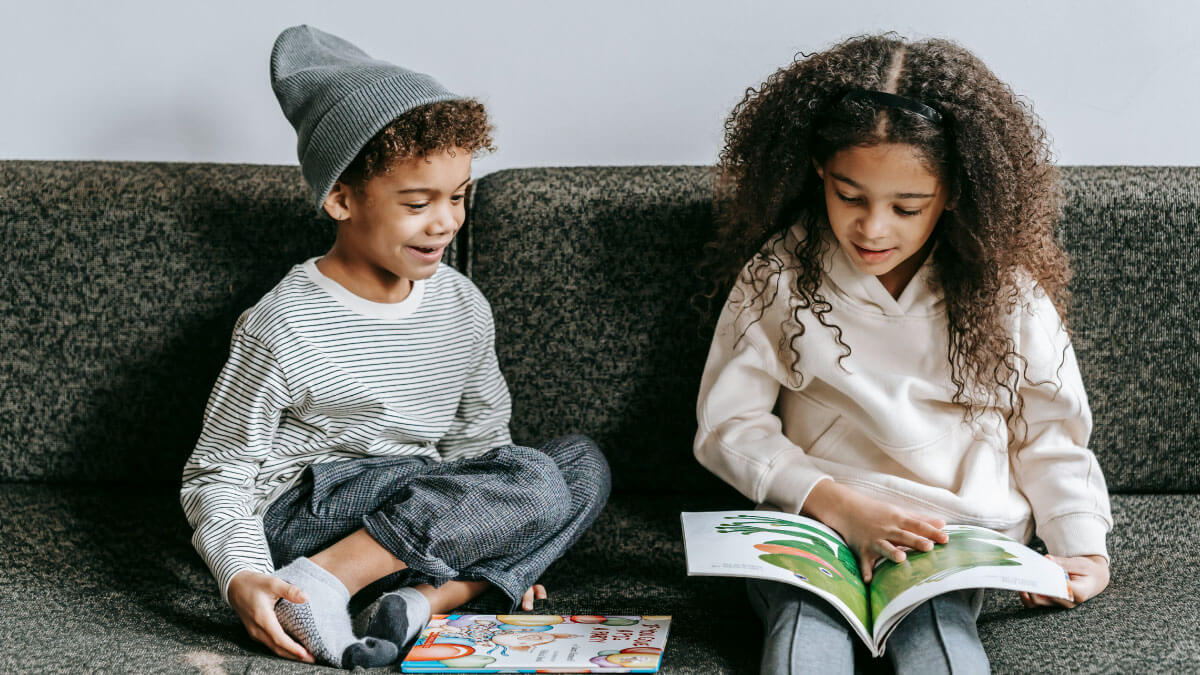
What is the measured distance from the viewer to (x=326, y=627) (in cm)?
102

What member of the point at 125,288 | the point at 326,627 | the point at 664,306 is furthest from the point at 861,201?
the point at 125,288

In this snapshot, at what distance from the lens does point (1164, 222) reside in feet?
4.18

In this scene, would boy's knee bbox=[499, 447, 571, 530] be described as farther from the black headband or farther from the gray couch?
the black headband

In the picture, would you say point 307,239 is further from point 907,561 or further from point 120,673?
point 907,561

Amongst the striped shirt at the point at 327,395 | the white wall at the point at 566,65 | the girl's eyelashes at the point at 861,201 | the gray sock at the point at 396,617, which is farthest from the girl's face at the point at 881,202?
the gray sock at the point at 396,617

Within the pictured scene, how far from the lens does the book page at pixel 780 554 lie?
999mm

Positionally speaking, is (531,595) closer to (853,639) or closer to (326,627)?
(326,627)

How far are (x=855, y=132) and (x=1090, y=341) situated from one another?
451 mm

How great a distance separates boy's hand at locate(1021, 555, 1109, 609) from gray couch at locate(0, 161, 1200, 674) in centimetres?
13

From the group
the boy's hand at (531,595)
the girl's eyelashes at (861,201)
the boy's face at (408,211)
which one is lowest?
the boy's hand at (531,595)

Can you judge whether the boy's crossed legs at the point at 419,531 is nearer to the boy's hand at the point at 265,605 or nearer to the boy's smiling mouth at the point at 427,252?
the boy's hand at the point at 265,605

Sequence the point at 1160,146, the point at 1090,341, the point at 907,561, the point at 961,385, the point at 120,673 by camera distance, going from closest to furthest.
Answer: the point at 120,673, the point at 907,561, the point at 961,385, the point at 1090,341, the point at 1160,146

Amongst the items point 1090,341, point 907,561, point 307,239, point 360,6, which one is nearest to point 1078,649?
point 907,561

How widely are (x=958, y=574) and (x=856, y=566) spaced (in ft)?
0.46
